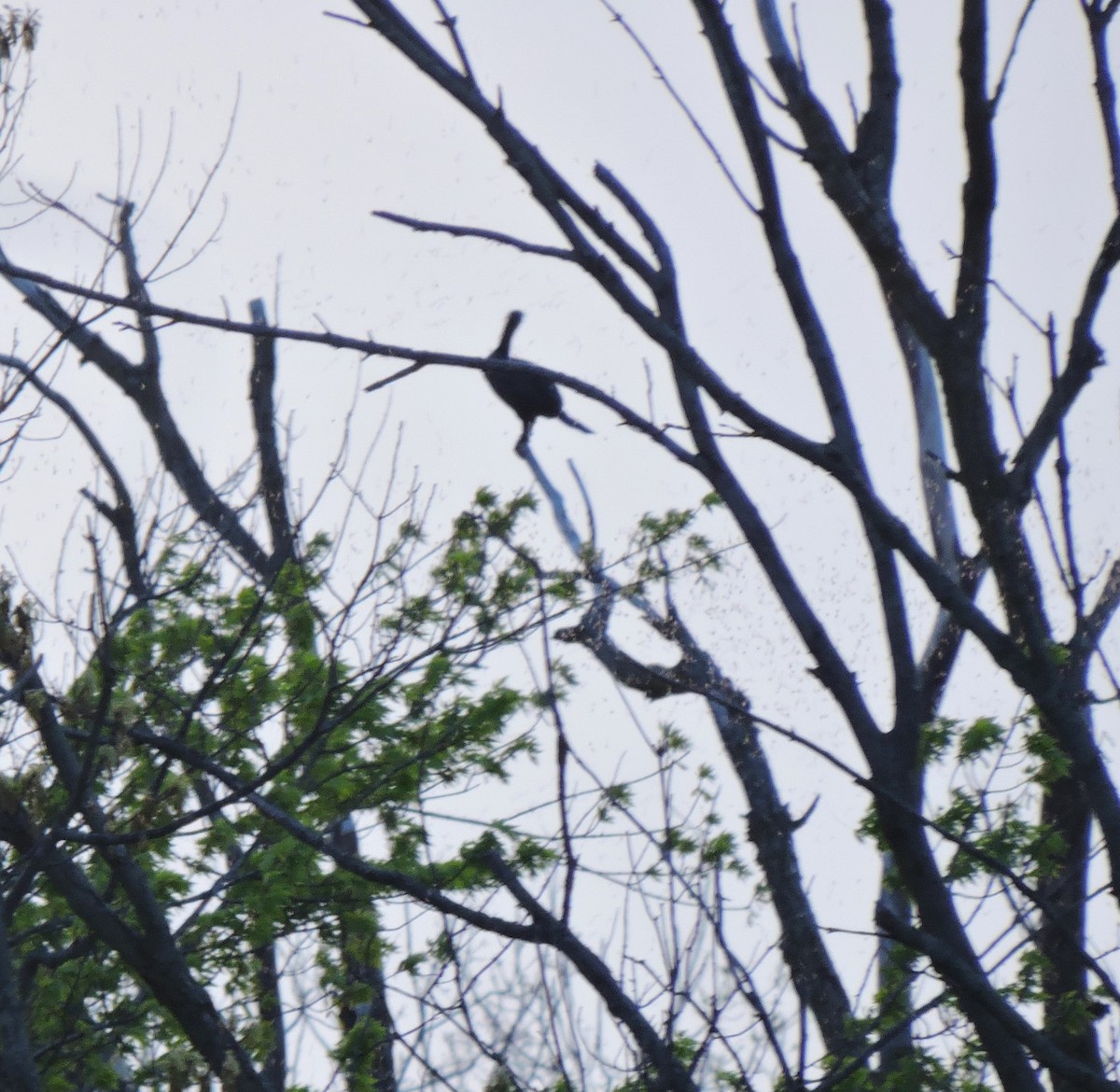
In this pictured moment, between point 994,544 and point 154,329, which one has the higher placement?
point 154,329

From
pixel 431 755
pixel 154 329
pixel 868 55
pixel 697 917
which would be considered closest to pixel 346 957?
pixel 431 755

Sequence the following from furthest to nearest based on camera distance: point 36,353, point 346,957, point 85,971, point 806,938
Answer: point 806,938
point 346,957
point 85,971
point 36,353

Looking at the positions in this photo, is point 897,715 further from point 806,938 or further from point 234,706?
point 806,938

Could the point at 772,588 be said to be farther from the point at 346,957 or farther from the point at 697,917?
the point at 346,957

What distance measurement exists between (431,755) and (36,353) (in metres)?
2.95

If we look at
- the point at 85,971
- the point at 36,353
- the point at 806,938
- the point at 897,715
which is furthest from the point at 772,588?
the point at 806,938

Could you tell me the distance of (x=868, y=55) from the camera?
3.63 meters

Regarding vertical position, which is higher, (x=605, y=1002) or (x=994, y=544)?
(x=994, y=544)

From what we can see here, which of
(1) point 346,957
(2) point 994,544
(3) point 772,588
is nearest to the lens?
(2) point 994,544

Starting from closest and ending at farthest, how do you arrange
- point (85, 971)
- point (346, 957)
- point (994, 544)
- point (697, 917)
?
point (994, 544) → point (697, 917) → point (85, 971) → point (346, 957)

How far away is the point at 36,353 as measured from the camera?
4336 mm

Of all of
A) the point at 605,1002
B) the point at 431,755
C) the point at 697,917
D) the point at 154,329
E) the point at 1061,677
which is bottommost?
the point at 605,1002

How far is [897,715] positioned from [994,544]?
46 centimetres

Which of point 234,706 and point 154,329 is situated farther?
point 234,706
